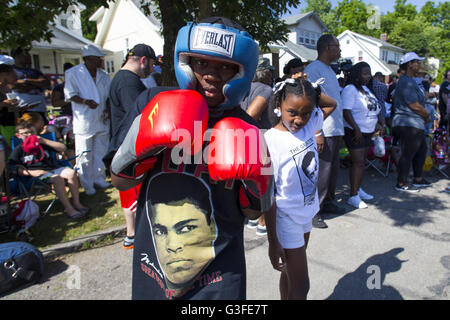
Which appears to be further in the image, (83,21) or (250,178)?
(83,21)

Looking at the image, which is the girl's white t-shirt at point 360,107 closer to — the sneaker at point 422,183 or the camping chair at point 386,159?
the sneaker at point 422,183

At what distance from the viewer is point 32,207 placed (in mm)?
3826

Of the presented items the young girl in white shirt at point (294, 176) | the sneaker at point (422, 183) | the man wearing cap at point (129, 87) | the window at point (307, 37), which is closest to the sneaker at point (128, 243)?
the man wearing cap at point (129, 87)

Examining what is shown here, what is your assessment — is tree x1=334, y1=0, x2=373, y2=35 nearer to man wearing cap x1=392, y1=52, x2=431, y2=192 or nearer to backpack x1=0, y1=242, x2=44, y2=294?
man wearing cap x1=392, y1=52, x2=431, y2=192

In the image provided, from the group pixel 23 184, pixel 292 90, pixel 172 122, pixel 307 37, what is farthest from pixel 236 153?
pixel 307 37

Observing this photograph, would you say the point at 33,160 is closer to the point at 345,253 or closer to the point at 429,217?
the point at 345,253

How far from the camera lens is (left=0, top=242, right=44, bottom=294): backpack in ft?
9.22

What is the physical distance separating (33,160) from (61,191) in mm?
585

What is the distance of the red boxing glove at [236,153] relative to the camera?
45.2 inches

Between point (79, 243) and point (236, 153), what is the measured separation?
3.09 m

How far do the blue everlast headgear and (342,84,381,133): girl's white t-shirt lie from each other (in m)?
3.80

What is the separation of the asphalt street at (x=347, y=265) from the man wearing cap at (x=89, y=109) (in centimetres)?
181
